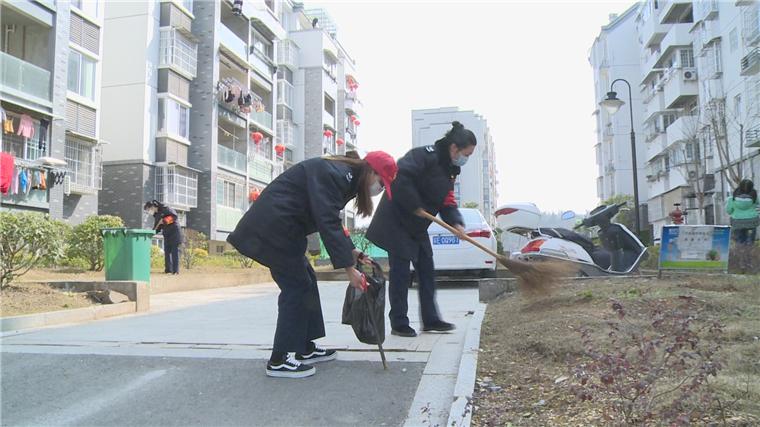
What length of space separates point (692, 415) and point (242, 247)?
8.04 feet

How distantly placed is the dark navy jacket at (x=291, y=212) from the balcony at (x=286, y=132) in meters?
36.4

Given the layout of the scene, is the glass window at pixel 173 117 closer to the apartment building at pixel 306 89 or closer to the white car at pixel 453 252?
the apartment building at pixel 306 89

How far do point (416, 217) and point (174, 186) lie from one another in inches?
817

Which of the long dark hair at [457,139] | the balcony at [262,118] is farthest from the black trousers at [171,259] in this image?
the balcony at [262,118]

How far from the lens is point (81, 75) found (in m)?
19.8

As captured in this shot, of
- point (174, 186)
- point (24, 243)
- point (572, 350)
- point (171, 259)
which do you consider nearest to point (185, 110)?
point (174, 186)

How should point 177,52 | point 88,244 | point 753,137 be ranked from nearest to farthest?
point 88,244 → point 753,137 → point 177,52

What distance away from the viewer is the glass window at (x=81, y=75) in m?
19.4

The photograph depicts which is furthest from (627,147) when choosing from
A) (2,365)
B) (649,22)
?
(2,365)

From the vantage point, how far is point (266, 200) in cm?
342

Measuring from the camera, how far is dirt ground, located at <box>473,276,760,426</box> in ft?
8.20

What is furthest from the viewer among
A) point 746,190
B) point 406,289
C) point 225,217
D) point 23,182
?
point 225,217

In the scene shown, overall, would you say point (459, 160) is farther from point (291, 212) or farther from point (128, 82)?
point (128, 82)

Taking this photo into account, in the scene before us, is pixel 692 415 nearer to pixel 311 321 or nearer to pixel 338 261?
pixel 338 261
